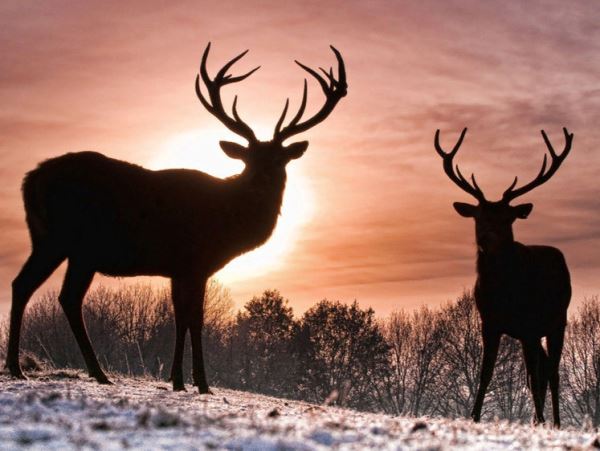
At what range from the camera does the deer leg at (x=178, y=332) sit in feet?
32.7

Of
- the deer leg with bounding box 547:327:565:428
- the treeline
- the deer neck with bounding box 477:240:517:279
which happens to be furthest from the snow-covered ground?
the treeline

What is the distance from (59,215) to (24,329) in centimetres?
4822

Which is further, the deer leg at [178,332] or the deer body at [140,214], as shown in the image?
the deer body at [140,214]

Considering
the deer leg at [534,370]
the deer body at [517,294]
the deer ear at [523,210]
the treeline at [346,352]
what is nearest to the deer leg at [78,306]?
the deer body at [517,294]

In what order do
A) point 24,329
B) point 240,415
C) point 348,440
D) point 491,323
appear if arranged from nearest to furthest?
1. point 348,440
2. point 240,415
3. point 491,323
4. point 24,329

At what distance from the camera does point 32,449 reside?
4648mm

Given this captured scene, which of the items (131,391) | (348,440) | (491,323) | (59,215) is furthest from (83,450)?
(491,323)

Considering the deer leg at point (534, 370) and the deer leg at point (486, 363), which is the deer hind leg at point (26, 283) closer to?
the deer leg at point (486, 363)

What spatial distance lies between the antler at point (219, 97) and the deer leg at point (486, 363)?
4234 mm

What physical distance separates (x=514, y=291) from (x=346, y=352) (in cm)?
4589

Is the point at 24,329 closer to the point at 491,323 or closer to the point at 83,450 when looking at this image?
the point at 491,323

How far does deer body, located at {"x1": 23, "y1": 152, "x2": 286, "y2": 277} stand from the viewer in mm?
10141

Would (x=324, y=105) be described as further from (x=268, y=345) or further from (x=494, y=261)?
(x=268, y=345)

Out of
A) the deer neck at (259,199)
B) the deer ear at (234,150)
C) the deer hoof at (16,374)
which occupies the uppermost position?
the deer ear at (234,150)
